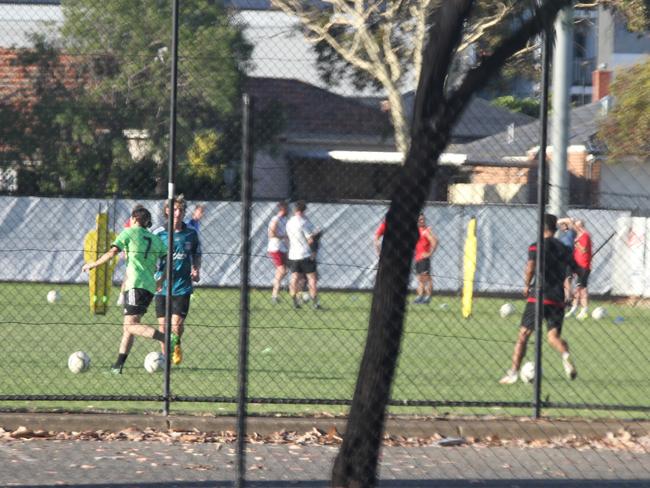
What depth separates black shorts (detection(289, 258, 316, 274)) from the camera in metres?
19.5

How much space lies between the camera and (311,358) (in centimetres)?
1373

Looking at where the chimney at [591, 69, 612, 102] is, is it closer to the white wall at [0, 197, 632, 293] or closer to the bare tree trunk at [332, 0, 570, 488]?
the white wall at [0, 197, 632, 293]

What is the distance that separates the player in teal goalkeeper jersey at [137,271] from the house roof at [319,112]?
190 centimetres

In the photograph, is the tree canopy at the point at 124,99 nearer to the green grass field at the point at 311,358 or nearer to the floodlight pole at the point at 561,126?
the green grass field at the point at 311,358

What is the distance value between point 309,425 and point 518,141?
8111 mm

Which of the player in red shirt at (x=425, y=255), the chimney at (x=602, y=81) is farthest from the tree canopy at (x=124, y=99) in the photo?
the chimney at (x=602, y=81)

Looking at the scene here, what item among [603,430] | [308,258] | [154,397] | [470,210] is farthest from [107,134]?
[470,210]

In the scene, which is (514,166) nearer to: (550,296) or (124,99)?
(550,296)

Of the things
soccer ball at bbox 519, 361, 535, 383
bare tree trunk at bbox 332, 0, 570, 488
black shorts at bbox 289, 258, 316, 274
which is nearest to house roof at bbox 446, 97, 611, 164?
soccer ball at bbox 519, 361, 535, 383

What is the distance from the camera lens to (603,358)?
48.0 feet

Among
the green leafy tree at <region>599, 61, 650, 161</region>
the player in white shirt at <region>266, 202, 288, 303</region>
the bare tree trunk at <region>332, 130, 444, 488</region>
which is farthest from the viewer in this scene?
the green leafy tree at <region>599, 61, 650, 161</region>

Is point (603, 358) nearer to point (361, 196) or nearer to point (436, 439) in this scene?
point (361, 196)

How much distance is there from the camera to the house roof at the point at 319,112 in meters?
13.3

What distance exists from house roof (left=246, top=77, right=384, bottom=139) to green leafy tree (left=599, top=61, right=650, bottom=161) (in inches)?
295
